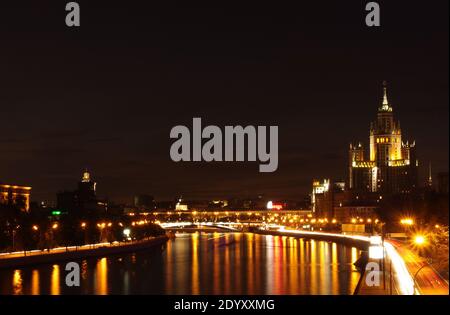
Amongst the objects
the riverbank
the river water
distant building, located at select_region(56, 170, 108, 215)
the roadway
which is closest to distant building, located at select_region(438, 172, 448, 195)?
the river water

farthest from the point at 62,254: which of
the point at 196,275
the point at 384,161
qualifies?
the point at 384,161

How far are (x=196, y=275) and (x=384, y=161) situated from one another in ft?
406

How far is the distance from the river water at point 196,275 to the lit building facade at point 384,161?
9554 centimetres

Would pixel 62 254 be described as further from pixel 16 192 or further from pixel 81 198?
pixel 81 198

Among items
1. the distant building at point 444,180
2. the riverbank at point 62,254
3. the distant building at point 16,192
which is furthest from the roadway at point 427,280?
the distant building at point 16,192

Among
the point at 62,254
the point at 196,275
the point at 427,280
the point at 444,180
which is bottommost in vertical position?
the point at 196,275

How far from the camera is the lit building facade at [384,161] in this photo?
552ft

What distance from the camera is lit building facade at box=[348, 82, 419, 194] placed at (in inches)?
6629

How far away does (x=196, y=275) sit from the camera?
56.1 m

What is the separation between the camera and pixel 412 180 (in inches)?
6590

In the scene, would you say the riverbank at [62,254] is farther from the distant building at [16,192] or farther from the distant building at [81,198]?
the distant building at [81,198]

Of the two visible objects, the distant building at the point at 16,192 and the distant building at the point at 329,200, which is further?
the distant building at the point at 329,200
